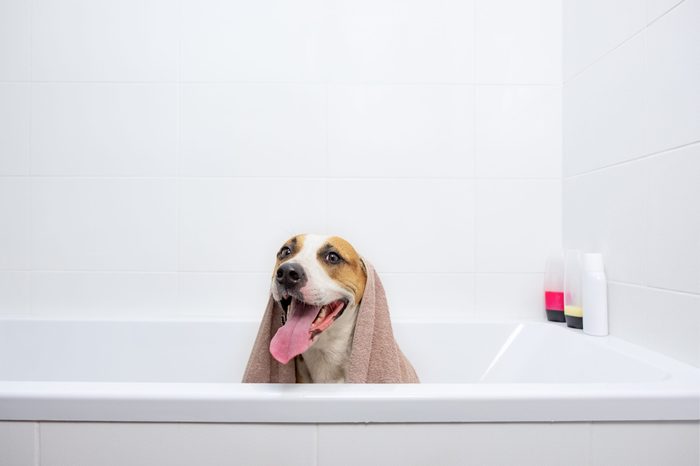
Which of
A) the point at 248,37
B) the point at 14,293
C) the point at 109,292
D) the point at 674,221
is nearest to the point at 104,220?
the point at 109,292

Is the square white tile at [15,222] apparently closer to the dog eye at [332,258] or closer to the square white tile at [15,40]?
the square white tile at [15,40]

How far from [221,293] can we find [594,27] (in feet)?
4.62

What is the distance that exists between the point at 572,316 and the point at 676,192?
0.46 m

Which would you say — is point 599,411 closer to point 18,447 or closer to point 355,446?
point 355,446

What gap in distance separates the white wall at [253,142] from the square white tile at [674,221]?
42 cm

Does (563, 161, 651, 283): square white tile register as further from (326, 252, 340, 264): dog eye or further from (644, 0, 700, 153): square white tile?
(326, 252, 340, 264): dog eye

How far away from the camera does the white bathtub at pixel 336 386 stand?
58 centimetres

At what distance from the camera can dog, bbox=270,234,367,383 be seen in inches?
30.8

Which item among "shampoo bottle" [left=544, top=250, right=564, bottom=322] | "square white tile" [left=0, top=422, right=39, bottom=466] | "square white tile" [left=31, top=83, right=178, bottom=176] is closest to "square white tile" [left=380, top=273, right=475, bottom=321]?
"shampoo bottle" [left=544, top=250, right=564, bottom=322]

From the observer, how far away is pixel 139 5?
1317 millimetres

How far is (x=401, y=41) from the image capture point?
4.32ft

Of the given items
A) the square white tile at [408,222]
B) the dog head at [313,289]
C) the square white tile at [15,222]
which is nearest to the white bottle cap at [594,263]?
the square white tile at [408,222]

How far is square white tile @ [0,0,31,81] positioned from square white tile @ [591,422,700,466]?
1.83 meters

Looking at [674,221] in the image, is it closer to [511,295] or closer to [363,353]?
[511,295]
